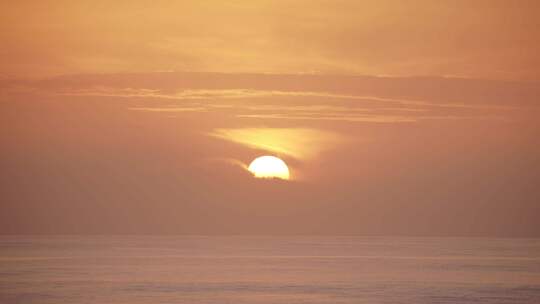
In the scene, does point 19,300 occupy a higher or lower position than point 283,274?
lower

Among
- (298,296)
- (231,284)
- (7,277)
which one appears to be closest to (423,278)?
(231,284)

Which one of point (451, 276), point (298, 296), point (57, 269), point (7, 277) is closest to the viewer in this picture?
point (298, 296)

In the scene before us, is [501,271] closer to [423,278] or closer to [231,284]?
[423,278]

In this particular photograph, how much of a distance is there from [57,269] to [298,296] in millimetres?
46929

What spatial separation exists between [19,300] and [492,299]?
35045mm

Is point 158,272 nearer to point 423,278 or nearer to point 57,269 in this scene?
point 57,269

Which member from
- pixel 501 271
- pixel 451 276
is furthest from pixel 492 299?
pixel 501 271

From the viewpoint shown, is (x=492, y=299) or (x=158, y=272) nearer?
(x=492, y=299)

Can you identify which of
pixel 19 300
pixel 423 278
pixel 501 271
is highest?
pixel 501 271

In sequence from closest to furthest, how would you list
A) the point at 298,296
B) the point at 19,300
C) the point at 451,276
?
the point at 19,300, the point at 298,296, the point at 451,276

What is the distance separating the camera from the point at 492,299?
67.1 meters

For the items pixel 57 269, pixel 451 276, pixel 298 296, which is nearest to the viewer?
pixel 298 296

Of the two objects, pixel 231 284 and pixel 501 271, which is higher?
pixel 501 271

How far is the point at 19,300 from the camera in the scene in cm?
6347
